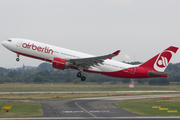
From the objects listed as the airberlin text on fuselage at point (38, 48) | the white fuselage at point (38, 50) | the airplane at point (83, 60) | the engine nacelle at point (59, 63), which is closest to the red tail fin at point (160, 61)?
the airplane at point (83, 60)

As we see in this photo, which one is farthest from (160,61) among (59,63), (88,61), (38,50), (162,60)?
(38,50)

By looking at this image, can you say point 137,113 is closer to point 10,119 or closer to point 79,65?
point 79,65

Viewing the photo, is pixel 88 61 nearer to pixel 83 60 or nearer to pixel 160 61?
pixel 83 60

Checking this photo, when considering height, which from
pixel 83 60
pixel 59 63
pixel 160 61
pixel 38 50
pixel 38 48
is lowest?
pixel 59 63

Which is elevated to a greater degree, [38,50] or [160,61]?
[38,50]

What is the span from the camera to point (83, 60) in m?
42.3

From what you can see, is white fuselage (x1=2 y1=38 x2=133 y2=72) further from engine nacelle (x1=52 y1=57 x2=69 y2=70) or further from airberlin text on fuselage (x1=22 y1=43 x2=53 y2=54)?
engine nacelle (x1=52 y1=57 x2=69 y2=70)

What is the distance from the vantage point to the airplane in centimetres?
4271

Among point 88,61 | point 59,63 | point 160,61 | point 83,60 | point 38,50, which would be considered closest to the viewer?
point 59,63

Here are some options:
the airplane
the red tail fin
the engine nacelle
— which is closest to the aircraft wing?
the airplane

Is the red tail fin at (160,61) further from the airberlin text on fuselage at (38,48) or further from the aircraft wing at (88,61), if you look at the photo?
the airberlin text on fuselage at (38,48)

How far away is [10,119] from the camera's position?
40000 millimetres

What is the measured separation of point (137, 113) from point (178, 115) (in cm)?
736

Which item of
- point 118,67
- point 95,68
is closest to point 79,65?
point 95,68
